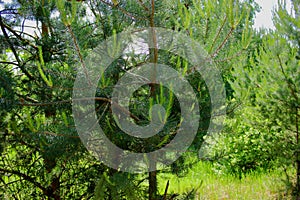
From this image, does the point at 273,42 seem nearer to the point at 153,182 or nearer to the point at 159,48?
the point at 159,48

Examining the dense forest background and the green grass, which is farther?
the green grass

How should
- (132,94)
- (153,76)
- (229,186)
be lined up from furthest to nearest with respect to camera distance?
(229,186) < (132,94) < (153,76)

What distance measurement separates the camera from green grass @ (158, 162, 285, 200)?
3.81m

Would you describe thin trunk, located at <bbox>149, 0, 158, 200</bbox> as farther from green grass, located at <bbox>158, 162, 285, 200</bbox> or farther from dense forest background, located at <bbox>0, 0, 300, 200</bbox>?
green grass, located at <bbox>158, 162, 285, 200</bbox>

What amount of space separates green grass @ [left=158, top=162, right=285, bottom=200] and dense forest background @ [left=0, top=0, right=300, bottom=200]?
0.77 m

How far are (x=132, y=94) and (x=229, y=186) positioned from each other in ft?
8.15

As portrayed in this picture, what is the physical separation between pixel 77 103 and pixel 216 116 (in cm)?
94

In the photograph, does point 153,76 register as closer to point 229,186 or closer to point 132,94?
point 132,94

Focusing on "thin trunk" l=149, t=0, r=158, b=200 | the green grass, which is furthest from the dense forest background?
the green grass

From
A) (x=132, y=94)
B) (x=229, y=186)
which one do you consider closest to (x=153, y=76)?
(x=132, y=94)

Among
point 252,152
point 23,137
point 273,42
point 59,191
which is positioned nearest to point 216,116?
point 273,42

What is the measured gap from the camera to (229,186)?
14.1ft

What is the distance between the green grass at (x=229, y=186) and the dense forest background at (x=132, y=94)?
0.77 m

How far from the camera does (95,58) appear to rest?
2219mm
